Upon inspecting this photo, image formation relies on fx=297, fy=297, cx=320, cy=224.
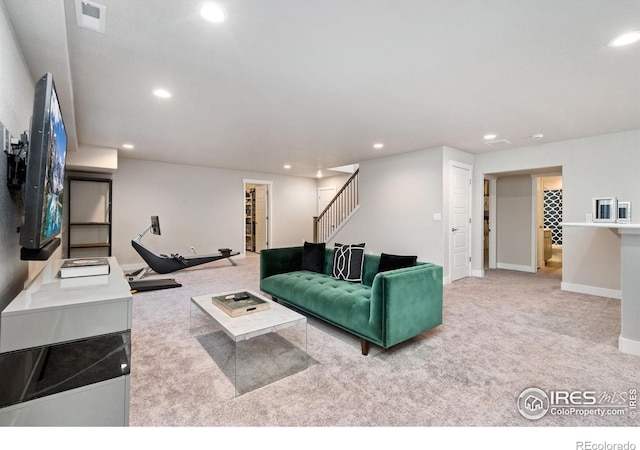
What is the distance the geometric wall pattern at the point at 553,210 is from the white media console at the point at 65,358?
10.4 metres

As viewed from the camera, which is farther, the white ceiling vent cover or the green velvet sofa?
the green velvet sofa

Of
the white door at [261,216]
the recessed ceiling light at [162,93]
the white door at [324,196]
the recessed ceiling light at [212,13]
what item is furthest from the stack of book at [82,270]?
the white door at [324,196]

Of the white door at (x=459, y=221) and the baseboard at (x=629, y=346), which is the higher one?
the white door at (x=459, y=221)

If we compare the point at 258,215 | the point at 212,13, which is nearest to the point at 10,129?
the point at 212,13

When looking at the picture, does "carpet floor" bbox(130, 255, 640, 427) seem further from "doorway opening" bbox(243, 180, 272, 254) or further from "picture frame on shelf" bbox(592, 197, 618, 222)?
"doorway opening" bbox(243, 180, 272, 254)

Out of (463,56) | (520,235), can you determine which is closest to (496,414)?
(463,56)

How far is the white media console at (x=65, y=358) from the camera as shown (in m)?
1.13

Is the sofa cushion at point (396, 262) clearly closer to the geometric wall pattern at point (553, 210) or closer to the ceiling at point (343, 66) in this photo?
the ceiling at point (343, 66)

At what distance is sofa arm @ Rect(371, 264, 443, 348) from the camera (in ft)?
7.57

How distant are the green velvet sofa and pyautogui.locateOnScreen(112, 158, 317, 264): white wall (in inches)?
171

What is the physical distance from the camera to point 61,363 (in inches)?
48.1

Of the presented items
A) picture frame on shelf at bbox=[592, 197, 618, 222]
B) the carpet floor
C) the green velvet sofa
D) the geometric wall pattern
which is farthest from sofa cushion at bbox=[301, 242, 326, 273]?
the geometric wall pattern
